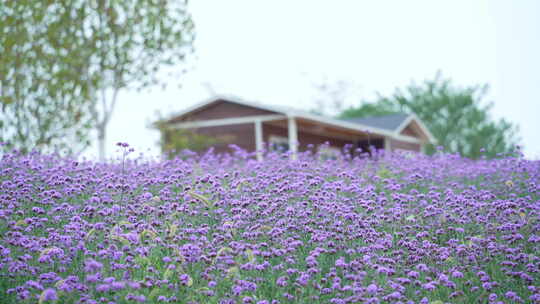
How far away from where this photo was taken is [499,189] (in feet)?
30.5

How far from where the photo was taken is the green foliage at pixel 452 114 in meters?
54.9

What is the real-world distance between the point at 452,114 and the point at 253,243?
53.5 meters

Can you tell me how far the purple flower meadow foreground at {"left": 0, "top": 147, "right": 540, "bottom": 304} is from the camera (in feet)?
18.4

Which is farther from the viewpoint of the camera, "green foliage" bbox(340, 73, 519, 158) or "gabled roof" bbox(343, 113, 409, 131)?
"green foliage" bbox(340, 73, 519, 158)

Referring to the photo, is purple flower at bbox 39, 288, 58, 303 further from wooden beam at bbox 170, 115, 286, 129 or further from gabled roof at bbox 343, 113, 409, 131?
gabled roof at bbox 343, 113, 409, 131

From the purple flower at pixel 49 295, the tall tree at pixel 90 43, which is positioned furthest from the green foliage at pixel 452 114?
the purple flower at pixel 49 295

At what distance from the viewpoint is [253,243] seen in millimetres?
6535

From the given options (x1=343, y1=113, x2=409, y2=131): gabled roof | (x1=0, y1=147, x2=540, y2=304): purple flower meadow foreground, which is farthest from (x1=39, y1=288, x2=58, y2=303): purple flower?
(x1=343, y1=113, x2=409, y2=131): gabled roof

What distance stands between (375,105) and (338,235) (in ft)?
179

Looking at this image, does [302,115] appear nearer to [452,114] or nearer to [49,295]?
[49,295]

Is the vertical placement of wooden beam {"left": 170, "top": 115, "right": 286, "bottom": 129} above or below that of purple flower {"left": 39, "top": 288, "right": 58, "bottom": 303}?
above

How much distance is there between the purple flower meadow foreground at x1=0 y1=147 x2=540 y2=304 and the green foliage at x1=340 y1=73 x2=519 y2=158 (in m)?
46.8

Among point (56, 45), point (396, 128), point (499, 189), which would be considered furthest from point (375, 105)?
point (499, 189)

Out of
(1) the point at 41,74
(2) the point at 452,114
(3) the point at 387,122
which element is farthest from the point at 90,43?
(2) the point at 452,114
